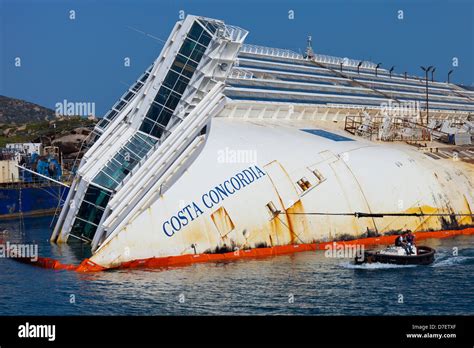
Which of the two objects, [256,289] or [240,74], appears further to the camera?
[240,74]

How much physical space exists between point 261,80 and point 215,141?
1720 centimetres

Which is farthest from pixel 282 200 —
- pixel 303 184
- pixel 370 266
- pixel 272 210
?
pixel 370 266

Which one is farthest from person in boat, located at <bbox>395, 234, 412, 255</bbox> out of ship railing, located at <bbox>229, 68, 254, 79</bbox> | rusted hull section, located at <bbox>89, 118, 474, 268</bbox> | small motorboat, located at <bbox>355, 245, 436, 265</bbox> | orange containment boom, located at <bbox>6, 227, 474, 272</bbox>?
ship railing, located at <bbox>229, 68, 254, 79</bbox>

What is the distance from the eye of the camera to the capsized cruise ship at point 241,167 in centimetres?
4928

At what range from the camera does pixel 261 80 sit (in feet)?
228

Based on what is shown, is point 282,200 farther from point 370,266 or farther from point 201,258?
point 370,266

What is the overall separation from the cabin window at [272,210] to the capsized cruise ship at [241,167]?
0.23ft

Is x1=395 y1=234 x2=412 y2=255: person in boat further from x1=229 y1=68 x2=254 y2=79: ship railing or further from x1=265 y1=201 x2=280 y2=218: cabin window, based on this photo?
x1=229 y1=68 x2=254 y2=79: ship railing

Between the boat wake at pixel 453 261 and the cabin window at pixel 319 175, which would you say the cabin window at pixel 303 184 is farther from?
the boat wake at pixel 453 261

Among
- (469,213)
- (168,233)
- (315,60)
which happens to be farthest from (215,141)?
(315,60)

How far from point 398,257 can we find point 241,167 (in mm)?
11133

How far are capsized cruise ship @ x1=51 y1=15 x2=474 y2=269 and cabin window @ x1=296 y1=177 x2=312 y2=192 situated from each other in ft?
0.30

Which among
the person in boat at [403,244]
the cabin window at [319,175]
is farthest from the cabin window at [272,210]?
the person in boat at [403,244]

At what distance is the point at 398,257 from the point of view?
161ft
